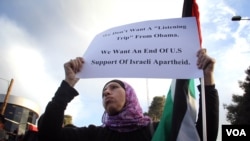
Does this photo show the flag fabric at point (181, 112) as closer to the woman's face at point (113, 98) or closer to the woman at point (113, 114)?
the woman at point (113, 114)

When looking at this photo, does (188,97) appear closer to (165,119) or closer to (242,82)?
(165,119)

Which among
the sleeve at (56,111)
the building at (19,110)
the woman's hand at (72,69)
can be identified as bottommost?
the sleeve at (56,111)

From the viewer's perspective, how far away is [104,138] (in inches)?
91.4

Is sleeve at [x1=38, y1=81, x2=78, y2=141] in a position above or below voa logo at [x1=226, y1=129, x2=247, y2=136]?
below

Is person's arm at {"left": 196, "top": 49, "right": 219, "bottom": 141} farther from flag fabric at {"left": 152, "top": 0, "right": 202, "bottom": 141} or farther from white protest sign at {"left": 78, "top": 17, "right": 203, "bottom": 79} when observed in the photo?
white protest sign at {"left": 78, "top": 17, "right": 203, "bottom": 79}

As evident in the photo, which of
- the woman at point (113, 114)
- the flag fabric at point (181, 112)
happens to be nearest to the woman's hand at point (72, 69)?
the woman at point (113, 114)

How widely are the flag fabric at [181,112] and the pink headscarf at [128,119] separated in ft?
1.19

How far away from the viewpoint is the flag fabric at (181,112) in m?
1.84

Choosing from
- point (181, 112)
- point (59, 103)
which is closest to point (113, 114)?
point (59, 103)

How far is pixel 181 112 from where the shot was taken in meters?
1.95

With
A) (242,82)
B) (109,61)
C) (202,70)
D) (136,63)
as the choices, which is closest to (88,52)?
(109,61)

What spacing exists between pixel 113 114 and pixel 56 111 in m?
0.50

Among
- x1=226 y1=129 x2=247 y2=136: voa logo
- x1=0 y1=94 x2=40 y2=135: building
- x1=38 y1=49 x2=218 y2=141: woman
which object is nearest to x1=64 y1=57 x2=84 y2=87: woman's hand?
x1=38 y1=49 x2=218 y2=141: woman

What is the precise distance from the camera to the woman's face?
2.36 m
